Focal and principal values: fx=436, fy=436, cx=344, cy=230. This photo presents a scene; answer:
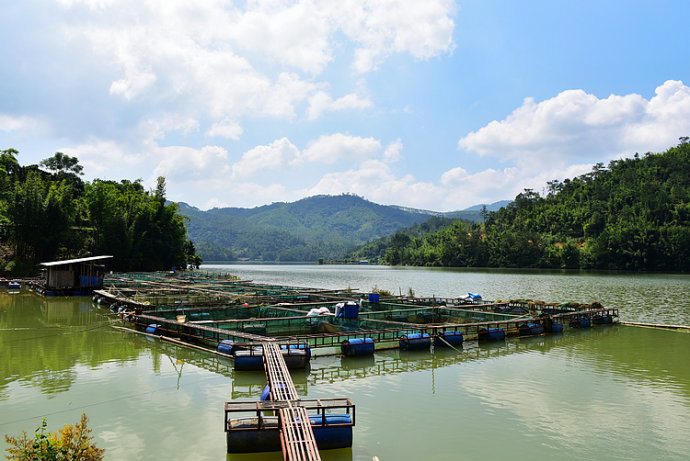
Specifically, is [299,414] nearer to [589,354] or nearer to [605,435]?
[605,435]

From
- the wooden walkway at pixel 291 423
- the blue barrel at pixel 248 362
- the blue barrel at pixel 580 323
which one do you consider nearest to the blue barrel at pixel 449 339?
the blue barrel at pixel 248 362

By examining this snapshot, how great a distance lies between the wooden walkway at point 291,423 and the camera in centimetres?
769

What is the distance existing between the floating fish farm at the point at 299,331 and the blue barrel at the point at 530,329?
2.2 inches

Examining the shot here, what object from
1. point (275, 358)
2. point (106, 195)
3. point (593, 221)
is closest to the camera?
point (275, 358)

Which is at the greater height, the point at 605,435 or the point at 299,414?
the point at 299,414

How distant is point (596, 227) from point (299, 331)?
4753 inches

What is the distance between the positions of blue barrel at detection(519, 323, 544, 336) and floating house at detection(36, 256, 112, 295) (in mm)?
33055

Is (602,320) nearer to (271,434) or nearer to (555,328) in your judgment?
(555,328)

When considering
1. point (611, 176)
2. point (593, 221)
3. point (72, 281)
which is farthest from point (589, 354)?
point (611, 176)

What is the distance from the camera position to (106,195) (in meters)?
64.7

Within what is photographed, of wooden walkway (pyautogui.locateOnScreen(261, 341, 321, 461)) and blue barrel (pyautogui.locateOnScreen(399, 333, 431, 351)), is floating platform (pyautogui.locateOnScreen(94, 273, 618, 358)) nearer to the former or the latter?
blue barrel (pyautogui.locateOnScreen(399, 333, 431, 351))

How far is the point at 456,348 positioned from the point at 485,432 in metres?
10.1

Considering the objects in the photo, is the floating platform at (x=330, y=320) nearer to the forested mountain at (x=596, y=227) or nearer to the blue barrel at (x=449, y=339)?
the blue barrel at (x=449, y=339)

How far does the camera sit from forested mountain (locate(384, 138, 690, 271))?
98.8 meters
